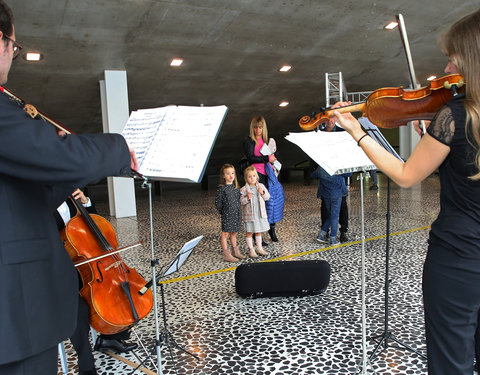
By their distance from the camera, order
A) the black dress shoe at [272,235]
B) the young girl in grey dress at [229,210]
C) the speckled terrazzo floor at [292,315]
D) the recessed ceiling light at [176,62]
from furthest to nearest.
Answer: the recessed ceiling light at [176,62], the black dress shoe at [272,235], the young girl in grey dress at [229,210], the speckled terrazzo floor at [292,315]

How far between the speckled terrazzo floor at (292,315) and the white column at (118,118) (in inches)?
95.6

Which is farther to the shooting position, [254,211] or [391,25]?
[391,25]

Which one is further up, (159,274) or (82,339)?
(159,274)

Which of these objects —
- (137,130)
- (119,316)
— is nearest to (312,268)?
(119,316)

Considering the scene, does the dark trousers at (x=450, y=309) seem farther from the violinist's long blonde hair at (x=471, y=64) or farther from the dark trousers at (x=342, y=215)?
the dark trousers at (x=342, y=215)

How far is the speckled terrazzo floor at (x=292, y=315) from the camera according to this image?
7.34 feet

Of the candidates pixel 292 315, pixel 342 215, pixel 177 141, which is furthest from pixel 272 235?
pixel 177 141

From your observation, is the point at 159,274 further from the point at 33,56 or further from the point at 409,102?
the point at 33,56

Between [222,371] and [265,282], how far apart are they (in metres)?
0.98

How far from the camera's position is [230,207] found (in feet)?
13.8

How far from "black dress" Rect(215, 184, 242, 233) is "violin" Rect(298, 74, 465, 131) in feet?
8.60

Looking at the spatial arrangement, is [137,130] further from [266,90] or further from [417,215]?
[266,90]

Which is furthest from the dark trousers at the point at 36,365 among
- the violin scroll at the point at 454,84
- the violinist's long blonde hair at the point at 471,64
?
the violin scroll at the point at 454,84

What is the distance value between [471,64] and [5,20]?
129 cm
